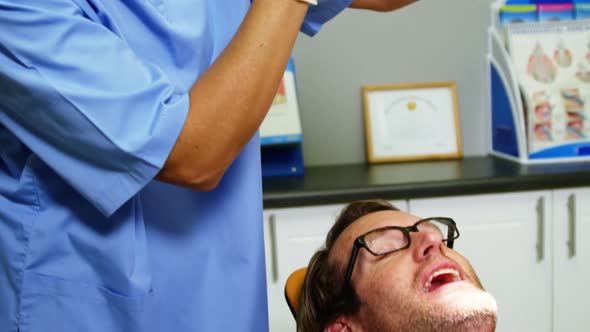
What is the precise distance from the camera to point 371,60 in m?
2.46

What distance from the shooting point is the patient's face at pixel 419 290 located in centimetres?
107

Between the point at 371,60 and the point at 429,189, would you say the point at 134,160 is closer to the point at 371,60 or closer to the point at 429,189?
the point at 429,189

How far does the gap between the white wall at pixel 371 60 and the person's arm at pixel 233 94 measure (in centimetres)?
162

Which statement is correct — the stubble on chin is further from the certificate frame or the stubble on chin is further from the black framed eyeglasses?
the certificate frame

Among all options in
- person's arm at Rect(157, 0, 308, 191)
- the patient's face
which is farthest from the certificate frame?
person's arm at Rect(157, 0, 308, 191)

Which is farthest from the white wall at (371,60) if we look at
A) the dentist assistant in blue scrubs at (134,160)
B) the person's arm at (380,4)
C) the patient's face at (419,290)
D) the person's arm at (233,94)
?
the person's arm at (233,94)

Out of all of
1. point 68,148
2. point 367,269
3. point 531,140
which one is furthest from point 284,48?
point 531,140

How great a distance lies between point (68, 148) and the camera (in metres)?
0.81

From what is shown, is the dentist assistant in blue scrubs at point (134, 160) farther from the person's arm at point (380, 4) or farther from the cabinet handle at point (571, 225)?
the cabinet handle at point (571, 225)

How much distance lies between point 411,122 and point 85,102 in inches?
70.7

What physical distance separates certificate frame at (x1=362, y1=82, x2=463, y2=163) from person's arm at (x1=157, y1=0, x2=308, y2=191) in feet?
5.30

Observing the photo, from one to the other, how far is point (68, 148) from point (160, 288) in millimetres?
277

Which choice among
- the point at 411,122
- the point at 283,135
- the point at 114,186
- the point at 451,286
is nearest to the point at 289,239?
the point at 283,135

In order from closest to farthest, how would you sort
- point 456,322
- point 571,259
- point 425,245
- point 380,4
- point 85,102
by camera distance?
1. point 85,102
2. point 456,322
3. point 425,245
4. point 380,4
5. point 571,259
